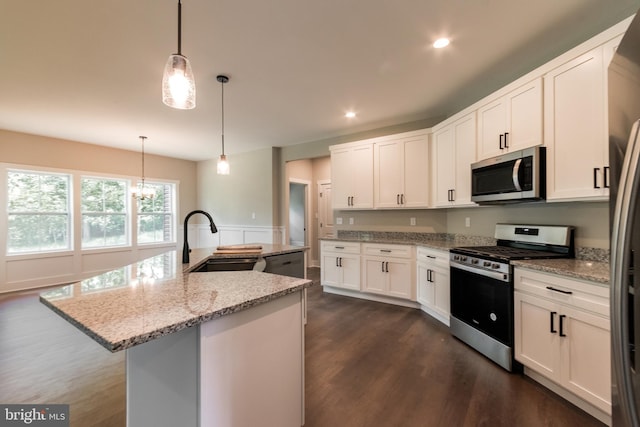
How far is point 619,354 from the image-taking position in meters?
0.72

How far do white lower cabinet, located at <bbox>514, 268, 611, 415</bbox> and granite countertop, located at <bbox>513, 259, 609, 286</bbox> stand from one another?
4 centimetres

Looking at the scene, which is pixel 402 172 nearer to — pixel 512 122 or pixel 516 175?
pixel 512 122

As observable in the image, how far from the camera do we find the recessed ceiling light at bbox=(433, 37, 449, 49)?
2.22 metres

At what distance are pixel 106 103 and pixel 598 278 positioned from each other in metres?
4.95

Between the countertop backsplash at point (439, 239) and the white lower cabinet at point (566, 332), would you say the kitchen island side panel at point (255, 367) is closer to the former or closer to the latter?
the white lower cabinet at point (566, 332)

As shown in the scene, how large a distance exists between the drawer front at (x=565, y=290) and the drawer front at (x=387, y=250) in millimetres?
1586

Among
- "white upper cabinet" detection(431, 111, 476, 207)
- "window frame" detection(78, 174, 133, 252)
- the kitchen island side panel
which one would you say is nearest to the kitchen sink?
the kitchen island side panel

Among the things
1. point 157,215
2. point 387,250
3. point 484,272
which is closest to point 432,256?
point 387,250

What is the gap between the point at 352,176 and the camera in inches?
174

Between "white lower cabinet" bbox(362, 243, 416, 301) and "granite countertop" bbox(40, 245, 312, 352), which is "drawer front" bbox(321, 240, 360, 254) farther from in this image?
"granite countertop" bbox(40, 245, 312, 352)

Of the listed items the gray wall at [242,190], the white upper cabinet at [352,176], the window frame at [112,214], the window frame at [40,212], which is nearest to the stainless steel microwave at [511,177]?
the white upper cabinet at [352,176]

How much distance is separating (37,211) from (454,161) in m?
6.70

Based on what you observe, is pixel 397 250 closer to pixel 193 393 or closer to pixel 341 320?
pixel 341 320

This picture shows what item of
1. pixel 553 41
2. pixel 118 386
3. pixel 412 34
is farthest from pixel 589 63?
pixel 118 386
